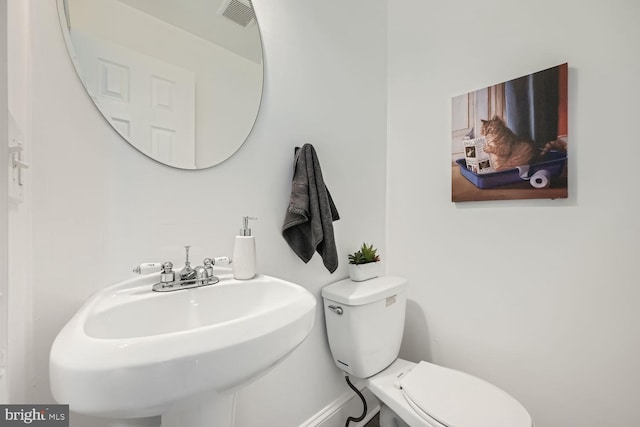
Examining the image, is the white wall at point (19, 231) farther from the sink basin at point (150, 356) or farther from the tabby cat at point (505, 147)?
the tabby cat at point (505, 147)

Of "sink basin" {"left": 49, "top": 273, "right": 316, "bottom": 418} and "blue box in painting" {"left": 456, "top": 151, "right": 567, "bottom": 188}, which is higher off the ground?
"blue box in painting" {"left": 456, "top": 151, "right": 567, "bottom": 188}

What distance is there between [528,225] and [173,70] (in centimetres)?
144

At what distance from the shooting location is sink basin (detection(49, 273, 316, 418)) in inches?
14.6

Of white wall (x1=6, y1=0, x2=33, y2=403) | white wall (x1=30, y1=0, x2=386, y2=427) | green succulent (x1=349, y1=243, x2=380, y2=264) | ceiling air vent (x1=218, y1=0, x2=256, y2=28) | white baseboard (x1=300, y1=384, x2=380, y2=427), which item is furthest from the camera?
green succulent (x1=349, y1=243, x2=380, y2=264)

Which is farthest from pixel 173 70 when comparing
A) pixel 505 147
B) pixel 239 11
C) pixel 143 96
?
pixel 505 147

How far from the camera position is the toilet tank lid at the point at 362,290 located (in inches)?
43.9

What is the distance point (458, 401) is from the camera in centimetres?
90

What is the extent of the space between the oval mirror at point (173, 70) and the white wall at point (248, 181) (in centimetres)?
4

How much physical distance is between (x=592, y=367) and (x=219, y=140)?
157 centimetres

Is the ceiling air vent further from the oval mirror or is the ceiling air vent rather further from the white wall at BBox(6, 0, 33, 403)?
the white wall at BBox(6, 0, 33, 403)

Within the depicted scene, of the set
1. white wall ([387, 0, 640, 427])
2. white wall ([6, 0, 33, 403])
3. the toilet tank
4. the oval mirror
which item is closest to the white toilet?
the toilet tank

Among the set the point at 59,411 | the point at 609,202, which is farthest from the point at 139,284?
the point at 609,202

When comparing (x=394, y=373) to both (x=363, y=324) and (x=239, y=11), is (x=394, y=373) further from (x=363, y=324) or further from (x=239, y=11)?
(x=239, y=11)

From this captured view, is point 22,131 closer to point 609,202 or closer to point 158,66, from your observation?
point 158,66
